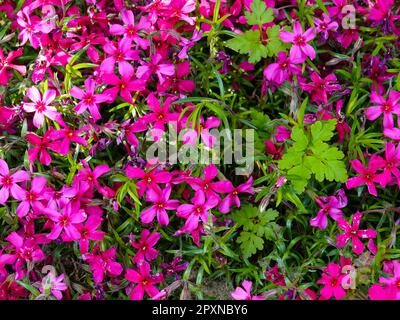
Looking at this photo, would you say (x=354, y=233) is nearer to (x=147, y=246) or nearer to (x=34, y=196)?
(x=147, y=246)

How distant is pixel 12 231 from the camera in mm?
2102

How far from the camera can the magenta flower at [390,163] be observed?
1.96 meters

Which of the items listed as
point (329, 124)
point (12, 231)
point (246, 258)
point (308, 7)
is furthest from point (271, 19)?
point (12, 231)

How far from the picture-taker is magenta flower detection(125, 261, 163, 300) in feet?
6.49

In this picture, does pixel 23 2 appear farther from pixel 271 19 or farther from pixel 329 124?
pixel 329 124

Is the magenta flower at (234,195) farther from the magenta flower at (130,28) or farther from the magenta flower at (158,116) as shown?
the magenta flower at (130,28)

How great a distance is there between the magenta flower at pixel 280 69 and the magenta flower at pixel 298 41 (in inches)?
1.4

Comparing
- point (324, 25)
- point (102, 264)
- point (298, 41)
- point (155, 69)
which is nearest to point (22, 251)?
point (102, 264)

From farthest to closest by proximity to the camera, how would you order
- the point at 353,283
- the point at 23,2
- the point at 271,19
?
the point at 23,2, the point at 271,19, the point at 353,283

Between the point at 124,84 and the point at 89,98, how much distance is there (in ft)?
0.43

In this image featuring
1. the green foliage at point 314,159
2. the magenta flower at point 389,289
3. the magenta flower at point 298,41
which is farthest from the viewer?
the magenta flower at point 298,41

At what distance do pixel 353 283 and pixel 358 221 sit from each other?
0.21 meters

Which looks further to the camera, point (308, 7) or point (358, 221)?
point (308, 7)

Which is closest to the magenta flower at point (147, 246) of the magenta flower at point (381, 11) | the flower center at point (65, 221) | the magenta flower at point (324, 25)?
the flower center at point (65, 221)
